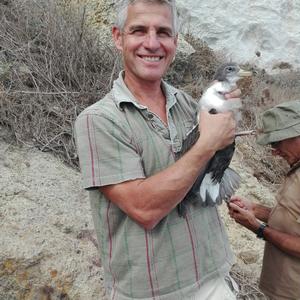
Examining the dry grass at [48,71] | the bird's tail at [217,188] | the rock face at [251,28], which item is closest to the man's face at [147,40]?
the bird's tail at [217,188]

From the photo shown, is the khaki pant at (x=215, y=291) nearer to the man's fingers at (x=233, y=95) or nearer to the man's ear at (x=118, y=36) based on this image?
the man's fingers at (x=233, y=95)

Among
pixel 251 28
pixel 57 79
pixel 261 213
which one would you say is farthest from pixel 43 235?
pixel 251 28

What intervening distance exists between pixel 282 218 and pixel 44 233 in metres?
1.35

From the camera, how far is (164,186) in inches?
59.9

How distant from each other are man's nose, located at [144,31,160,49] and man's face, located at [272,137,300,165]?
1131mm

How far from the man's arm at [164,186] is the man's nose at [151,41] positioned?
1.17 feet

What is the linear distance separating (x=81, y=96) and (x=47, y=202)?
1320 millimetres

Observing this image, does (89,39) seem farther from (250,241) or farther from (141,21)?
(141,21)

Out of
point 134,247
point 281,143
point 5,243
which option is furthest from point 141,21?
point 5,243

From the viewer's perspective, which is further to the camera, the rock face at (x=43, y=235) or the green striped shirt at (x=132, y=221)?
the rock face at (x=43, y=235)

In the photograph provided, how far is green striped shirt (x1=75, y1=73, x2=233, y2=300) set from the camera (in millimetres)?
1604

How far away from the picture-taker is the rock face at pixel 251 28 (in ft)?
34.4

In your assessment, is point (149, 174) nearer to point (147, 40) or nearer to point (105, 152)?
point (105, 152)

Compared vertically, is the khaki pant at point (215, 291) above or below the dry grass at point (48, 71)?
above
